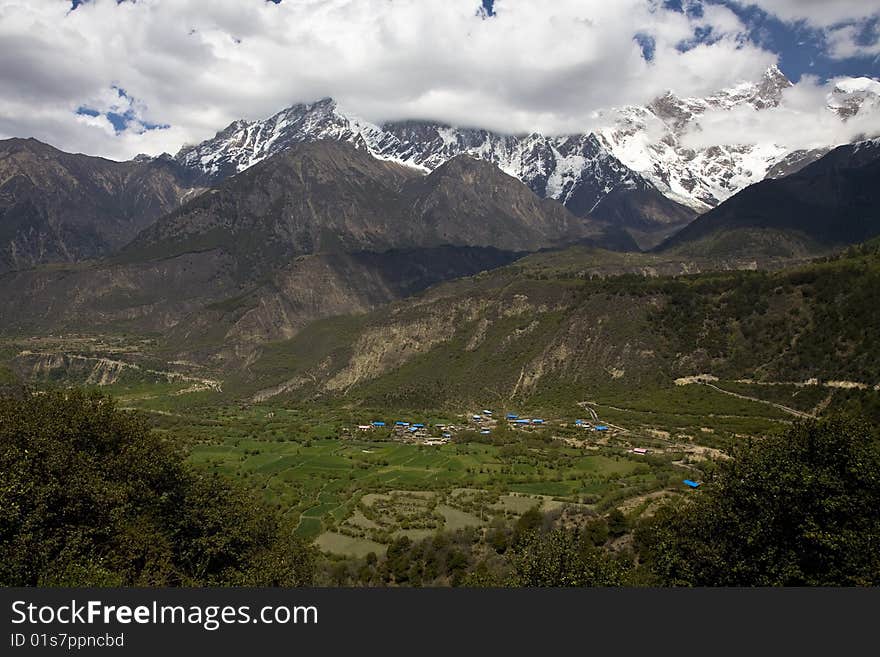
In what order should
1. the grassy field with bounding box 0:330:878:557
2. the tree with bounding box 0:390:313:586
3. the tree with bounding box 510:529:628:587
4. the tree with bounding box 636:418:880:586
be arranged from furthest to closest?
1. the grassy field with bounding box 0:330:878:557
2. the tree with bounding box 0:390:313:586
3. the tree with bounding box 636:418:880:586
4. the tree with bounding box 510:529:628:587

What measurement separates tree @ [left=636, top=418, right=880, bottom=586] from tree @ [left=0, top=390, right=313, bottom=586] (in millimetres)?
24248

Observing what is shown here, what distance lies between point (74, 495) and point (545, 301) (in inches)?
6587

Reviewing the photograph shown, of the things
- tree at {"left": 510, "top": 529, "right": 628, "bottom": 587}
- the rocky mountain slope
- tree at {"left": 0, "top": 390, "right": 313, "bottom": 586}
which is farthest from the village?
tree at {"left": 510, "top": 529, "right": 628, "bottom": 587}

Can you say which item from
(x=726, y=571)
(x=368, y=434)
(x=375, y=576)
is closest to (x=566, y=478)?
(x=375, y=576)

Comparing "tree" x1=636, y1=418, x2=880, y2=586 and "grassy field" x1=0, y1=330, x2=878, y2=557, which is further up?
"tree" x1=636, y1=418, x2=880, y2=586

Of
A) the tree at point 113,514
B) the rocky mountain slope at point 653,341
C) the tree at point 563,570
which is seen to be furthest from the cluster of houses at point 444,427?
the tree at point 563,570

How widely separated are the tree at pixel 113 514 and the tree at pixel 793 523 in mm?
24248

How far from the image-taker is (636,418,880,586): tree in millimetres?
33875

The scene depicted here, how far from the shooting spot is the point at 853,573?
109 feet

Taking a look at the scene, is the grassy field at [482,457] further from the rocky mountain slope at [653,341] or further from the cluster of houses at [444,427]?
the rocky mountain slope at [653,341]

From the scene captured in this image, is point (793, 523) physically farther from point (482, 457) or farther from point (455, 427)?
point (455, 427)

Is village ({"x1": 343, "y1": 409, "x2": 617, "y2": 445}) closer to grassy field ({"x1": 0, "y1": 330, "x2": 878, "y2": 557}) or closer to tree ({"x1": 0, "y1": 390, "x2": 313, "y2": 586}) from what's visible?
grassy field ({"x1": 0, "y1": 330, "x2": 878, "y2": 557})

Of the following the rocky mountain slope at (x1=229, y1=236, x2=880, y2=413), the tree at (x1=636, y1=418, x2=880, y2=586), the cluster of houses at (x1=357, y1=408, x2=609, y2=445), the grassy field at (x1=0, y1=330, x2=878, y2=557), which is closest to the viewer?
the tree at (x1=636, y1=418, x2=880, y2=586)

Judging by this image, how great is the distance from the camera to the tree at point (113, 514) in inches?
1364
